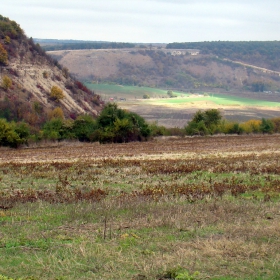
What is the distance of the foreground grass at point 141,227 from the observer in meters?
7.18

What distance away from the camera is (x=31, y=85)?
7600cm

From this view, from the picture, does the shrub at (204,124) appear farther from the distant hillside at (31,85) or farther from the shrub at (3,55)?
the shrub at (3,55)

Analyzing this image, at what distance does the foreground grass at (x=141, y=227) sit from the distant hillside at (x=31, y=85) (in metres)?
54.3

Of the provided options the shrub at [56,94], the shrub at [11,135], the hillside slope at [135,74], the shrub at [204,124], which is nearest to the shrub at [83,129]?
the shrub at [11,135]

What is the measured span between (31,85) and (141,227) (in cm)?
7007

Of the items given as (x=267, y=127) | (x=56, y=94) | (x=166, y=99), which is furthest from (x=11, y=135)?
(x=166, y=99)

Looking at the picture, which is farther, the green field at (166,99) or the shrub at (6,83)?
the green field at (166,99)

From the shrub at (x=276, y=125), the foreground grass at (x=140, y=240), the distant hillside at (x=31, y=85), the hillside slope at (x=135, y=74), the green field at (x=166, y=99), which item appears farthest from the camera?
the hillside slope at (x=135, y=74)

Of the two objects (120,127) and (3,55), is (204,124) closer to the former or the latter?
(120,127)

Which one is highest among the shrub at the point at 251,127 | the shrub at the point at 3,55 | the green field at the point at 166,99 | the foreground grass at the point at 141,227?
the shrub at the point at 3,55

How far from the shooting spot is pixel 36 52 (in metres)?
84.0

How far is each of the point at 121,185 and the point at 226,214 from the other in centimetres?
525

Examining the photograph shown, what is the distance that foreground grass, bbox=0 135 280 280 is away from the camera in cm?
718

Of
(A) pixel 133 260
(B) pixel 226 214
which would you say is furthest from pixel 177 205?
(A) pixel 133 260
